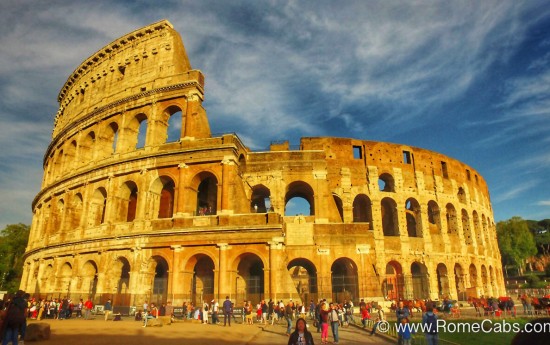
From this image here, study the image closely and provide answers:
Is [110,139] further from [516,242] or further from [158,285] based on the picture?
[516,242]

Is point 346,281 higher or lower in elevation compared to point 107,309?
higher

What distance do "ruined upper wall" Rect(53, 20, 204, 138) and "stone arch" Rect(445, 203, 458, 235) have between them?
2260 cm

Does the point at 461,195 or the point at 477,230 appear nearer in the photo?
the point at 461,195

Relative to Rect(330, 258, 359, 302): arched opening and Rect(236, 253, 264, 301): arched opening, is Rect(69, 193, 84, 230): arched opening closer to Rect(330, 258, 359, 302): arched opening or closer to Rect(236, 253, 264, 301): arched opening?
Rect(236, 253, 264, 301): arched opening

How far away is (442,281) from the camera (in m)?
27.3

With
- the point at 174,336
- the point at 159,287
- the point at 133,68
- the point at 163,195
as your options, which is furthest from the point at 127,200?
the point at 174,336

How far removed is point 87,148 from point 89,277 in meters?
9.70

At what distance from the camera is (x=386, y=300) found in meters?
20.5

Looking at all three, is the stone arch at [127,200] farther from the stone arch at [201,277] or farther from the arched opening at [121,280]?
the stone arch at [201,277]

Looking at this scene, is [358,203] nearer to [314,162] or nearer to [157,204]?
[314,162]

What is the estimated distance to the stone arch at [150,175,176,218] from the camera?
2100 centimetres

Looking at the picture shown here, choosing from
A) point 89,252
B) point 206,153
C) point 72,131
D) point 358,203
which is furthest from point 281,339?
point 72,131

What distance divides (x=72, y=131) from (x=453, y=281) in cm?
3147

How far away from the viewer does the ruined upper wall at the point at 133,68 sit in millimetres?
23375
